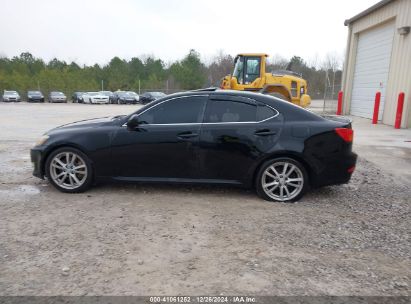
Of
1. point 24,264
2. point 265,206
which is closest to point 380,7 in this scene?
point 265,206

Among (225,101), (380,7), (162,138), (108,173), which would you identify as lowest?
(108,173)

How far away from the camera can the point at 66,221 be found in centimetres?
407

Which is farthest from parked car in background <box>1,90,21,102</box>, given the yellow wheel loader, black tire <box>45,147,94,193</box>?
black tire <box>45,147,94,193</box>

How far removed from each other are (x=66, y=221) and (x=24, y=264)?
0.97 metres

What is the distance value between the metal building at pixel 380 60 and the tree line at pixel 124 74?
2728 cm

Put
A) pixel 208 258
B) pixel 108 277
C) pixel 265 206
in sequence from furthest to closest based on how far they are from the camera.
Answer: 1. pixel 265 206
2. pixel 208 258
3. pixel 108 277

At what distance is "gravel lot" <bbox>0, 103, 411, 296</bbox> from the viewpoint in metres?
2.87

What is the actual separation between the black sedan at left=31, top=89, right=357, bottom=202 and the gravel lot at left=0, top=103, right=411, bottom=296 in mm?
298

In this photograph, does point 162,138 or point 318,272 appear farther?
point 162,138

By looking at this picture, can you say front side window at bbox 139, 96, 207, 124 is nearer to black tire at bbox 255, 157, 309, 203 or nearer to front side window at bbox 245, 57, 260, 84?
black tire at bbox 255, 157, 309, 203

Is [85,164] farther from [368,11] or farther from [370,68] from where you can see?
[368,11]

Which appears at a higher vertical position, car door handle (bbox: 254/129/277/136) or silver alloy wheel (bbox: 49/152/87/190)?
car door handle (bbox: 254/129/277/136)

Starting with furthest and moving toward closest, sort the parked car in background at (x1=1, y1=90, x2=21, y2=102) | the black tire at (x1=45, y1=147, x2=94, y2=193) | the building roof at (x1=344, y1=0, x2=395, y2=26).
Answer: the parked car in background at (x1=1, y1=90, x2=21, y2=102) < the building roof at (x1=344, y1=0, x2=395, y2=26) < the black tire at (x1=45, y1=147, x2=94, y2=193)

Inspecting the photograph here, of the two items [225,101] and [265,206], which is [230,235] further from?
[225,101]
